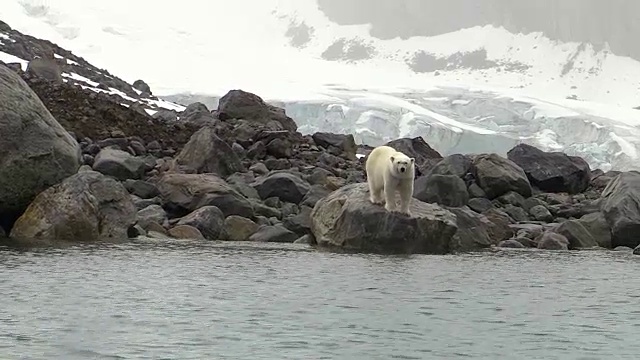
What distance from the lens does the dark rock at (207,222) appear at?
1816cm

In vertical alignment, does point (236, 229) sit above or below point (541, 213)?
below

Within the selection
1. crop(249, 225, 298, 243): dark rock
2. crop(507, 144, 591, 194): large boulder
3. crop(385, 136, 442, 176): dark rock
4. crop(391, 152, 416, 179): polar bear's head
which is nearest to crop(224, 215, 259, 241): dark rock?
crop(249, 225, 298, 243): dark rock

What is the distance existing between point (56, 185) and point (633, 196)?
12.5m

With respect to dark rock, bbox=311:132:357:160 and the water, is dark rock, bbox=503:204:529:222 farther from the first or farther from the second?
dark rock, bbox=311:132:357:160

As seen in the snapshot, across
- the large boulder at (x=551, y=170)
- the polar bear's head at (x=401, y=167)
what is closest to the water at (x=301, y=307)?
the polar bear's head at (x=401, y=167)

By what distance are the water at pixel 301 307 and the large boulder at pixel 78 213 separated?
144 centimetres

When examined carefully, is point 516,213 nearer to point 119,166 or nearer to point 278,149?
point 278,149

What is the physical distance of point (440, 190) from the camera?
75.3 ft

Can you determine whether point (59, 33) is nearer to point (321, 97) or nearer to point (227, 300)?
point (321, 97)

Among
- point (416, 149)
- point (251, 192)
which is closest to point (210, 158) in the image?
point (251, 192)

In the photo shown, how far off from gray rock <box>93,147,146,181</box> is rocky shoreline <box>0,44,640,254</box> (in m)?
0.03

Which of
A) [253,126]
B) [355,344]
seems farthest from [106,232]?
[253,126]

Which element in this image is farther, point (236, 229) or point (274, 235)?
point (236, 229)

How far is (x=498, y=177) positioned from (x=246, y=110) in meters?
14.5
